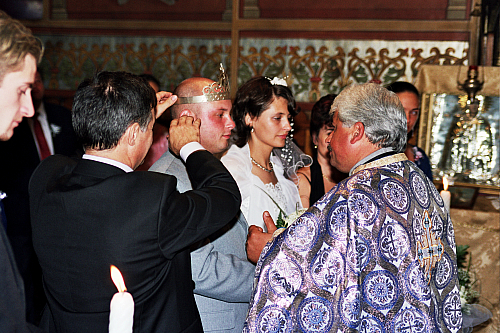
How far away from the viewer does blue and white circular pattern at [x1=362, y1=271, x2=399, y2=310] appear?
1.74 metres

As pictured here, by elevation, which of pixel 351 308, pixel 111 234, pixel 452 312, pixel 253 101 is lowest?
pixel 452 312

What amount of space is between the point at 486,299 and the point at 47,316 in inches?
111

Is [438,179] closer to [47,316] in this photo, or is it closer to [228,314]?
[228,314]

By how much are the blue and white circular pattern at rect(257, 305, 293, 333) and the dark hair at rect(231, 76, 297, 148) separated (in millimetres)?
1342

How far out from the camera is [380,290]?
1739 millimetres

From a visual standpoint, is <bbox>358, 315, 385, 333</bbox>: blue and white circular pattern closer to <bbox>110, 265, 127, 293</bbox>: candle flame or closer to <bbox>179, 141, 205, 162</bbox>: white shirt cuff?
<bbox>179, 141, 205, 162</bbox>: white shirt cuff

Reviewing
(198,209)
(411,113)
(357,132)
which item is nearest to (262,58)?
(411,113)

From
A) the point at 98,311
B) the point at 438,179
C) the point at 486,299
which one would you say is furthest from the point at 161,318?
the point at 438,179

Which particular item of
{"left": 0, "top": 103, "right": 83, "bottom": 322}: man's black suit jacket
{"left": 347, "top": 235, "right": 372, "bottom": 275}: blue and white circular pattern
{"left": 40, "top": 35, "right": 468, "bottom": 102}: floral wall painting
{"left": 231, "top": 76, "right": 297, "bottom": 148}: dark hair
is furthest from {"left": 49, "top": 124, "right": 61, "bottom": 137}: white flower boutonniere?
{"left": 347, "top": 235, "right": 372, "bottom": 275}: blue and white circular pattern

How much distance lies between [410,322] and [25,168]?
274 centimetres

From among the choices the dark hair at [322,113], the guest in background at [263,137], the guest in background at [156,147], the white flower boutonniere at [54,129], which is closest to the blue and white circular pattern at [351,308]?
the guest in background at [263,137]

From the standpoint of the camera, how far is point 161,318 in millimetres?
1638

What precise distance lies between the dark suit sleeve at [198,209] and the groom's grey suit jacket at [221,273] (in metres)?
0.36

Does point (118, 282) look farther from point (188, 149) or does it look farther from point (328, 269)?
point (328, 269)
